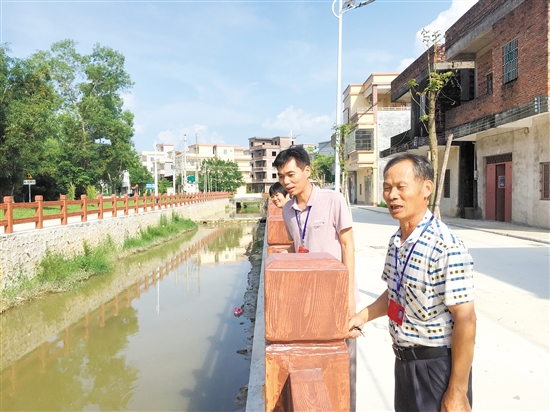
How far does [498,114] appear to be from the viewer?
11.6 m

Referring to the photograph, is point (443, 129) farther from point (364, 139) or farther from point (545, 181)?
→ point (364, 139)

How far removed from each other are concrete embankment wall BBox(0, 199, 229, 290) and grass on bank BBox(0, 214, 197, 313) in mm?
145

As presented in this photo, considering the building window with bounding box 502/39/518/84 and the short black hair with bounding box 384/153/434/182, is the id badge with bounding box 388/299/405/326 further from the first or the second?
the building window with bounding box 502/39/518/84

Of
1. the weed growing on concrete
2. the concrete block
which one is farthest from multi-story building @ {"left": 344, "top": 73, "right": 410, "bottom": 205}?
the concrete block

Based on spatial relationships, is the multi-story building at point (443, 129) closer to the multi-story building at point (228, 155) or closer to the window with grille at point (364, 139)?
the window with grille at point (364, 139)

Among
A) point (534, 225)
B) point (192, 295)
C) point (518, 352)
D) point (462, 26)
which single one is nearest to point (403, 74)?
point (462, 26)

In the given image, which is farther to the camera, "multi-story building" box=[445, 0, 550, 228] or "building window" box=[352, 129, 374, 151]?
"building window" box=[352, 129, 374, 151]

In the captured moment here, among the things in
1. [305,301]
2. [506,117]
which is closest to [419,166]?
[305,301]

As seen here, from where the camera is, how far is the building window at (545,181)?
11.3 m

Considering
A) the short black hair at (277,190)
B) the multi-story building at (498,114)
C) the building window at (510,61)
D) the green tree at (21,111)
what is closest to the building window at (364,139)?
the multi-story building at (498,114)

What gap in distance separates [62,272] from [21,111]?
11073 millimetres

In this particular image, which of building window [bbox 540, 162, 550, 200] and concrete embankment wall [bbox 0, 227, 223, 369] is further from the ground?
building window [bbox 540, 162, 550, 200]

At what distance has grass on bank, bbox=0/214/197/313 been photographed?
8.18 meters

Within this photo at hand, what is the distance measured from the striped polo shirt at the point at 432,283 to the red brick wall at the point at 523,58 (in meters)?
10.6
